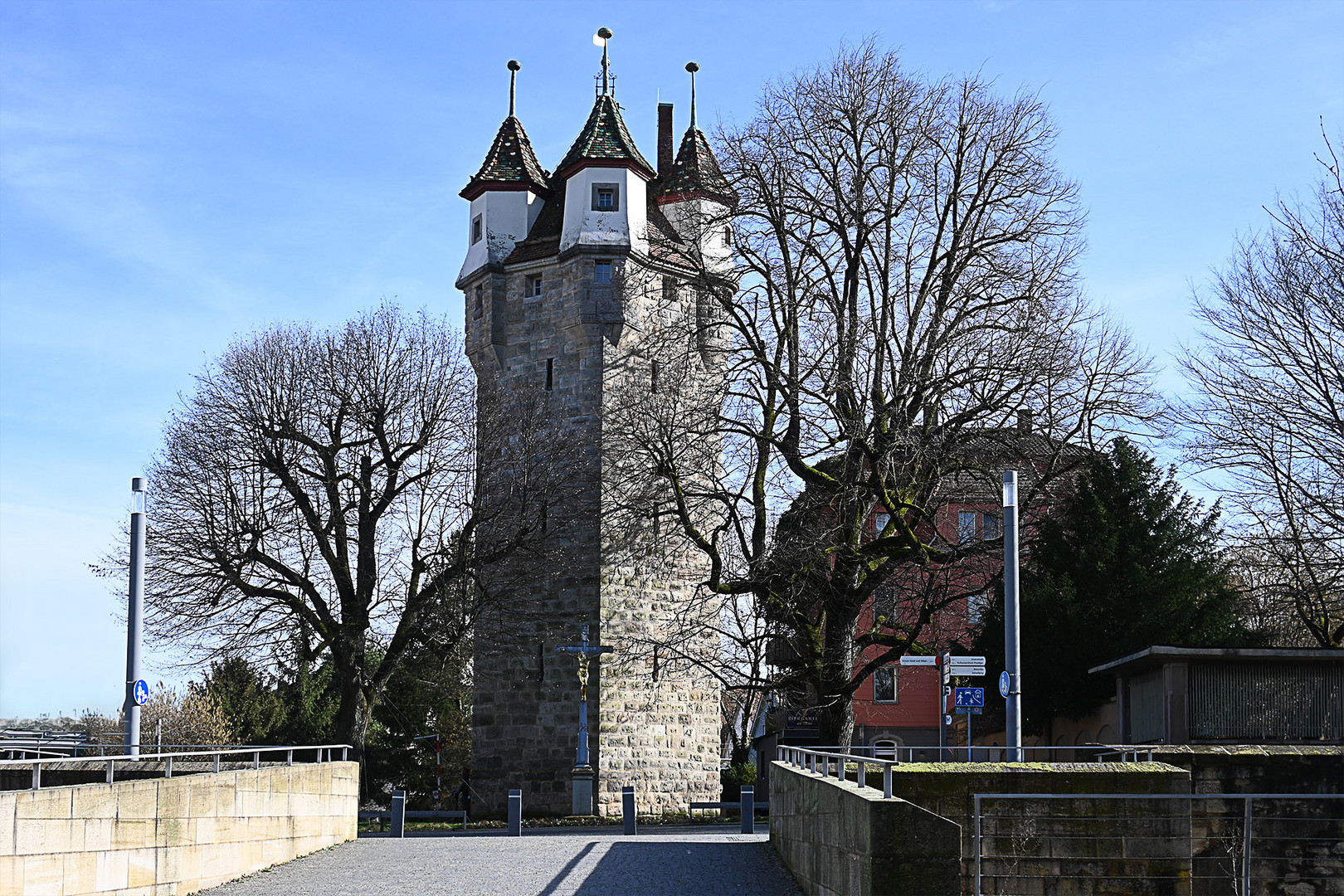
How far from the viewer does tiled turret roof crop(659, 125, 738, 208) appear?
28.2m

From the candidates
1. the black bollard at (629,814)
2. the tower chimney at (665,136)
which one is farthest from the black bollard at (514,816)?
the tower chimney at (665,136)

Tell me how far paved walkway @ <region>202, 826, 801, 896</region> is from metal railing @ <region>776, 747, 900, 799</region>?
1.22 m

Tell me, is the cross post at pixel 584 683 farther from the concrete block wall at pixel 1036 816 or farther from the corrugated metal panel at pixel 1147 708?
the concrete block wall at pixel 1036 816

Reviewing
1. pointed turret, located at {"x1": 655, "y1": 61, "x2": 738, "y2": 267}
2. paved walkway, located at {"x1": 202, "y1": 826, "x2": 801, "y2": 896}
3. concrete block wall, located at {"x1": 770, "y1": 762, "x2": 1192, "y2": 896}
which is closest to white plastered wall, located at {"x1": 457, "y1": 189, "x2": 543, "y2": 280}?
pointed turret, located at {"x1": 655, "y1": 61, "x2": 738, "y2": 267}

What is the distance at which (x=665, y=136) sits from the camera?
135 ft

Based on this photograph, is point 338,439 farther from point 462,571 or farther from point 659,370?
point 659,370

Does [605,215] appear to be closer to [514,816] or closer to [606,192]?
[606,192]

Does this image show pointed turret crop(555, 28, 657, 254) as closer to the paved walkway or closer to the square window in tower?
the square window in tower

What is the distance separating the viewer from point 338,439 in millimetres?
32938

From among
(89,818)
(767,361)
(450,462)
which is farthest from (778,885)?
(450,462)

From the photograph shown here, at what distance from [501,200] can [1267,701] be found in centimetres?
2409

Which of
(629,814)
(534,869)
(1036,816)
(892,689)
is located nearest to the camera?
(1036,816)

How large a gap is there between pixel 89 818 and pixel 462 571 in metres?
18.9

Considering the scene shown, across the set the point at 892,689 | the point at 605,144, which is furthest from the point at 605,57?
the point at 892,689
